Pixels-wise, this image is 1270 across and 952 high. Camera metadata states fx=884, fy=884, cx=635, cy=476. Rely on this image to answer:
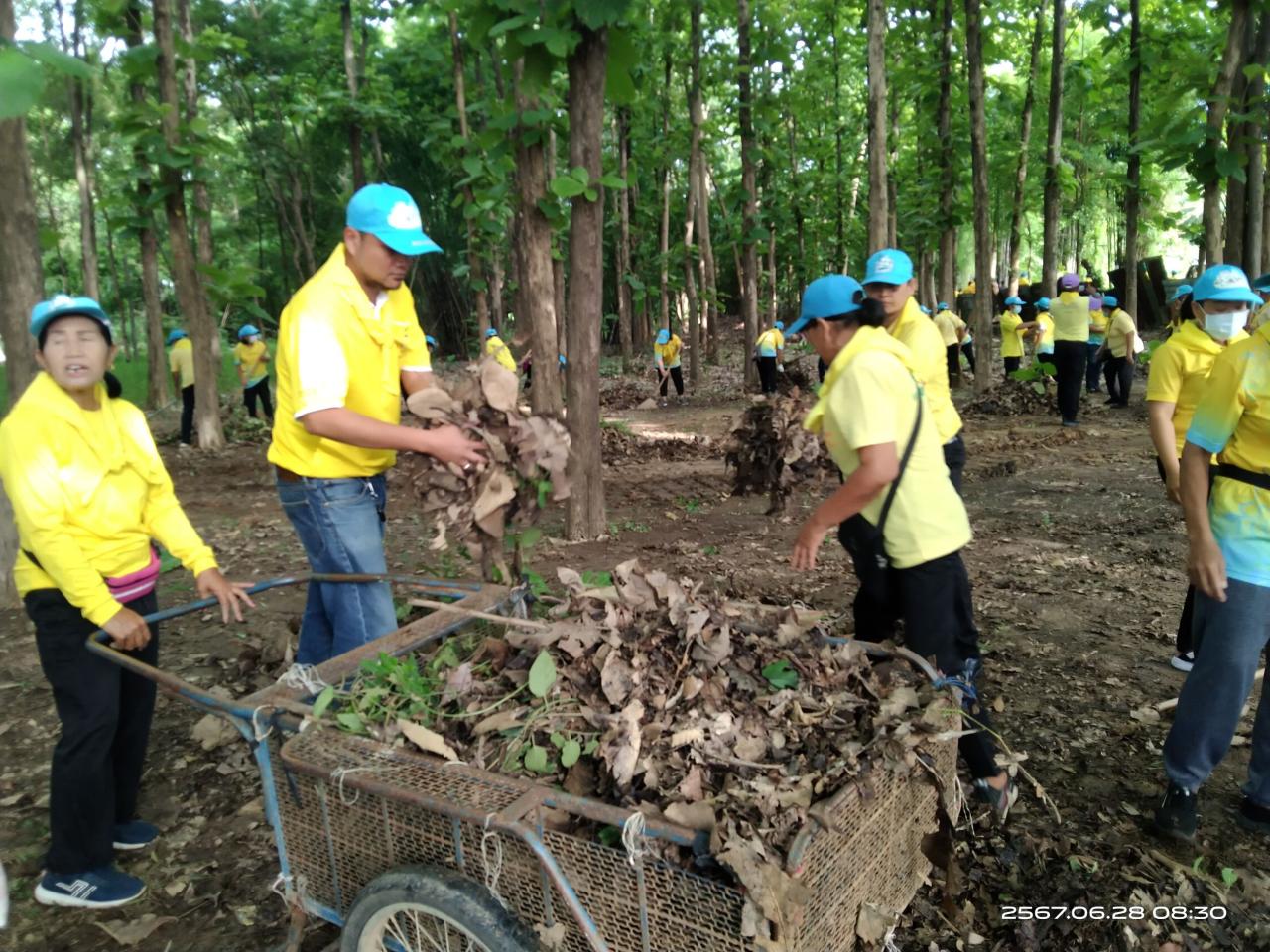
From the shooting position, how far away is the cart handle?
249 centimetres

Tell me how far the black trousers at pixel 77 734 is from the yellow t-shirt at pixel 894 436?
2774mm

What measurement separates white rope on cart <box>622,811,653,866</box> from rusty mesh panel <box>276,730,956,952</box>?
34 mm

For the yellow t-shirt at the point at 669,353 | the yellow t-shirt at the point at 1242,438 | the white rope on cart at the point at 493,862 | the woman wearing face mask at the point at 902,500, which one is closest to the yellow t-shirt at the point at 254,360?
the yellow t-shirt at the point at 669,353

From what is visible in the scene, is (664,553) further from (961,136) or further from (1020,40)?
(1020,40)

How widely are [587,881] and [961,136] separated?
17209 millimetres

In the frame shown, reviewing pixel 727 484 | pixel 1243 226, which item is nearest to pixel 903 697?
pixel 1243 226

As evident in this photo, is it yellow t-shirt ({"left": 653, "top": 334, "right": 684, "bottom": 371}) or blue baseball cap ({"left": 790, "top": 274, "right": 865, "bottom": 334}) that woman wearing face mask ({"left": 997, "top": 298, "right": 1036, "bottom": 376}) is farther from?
blue baseball cap ({"left": 790, "top": 274, "right": 865, "bottom": 334})

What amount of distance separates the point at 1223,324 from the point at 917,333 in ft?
4.79

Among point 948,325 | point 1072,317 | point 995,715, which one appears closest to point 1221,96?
point 995,715

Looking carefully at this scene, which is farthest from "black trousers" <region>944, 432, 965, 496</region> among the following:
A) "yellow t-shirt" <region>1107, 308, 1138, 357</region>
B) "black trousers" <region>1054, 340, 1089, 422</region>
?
"yellow t-shirt" <region>1107, 308, 1138, 357</region>

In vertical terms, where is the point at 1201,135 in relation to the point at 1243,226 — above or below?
above

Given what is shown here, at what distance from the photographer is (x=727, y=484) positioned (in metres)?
9.79

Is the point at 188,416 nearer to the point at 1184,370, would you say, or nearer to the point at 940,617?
the point at 940,617

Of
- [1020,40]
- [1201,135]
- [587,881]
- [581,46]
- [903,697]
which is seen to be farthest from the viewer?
[1020,40]
